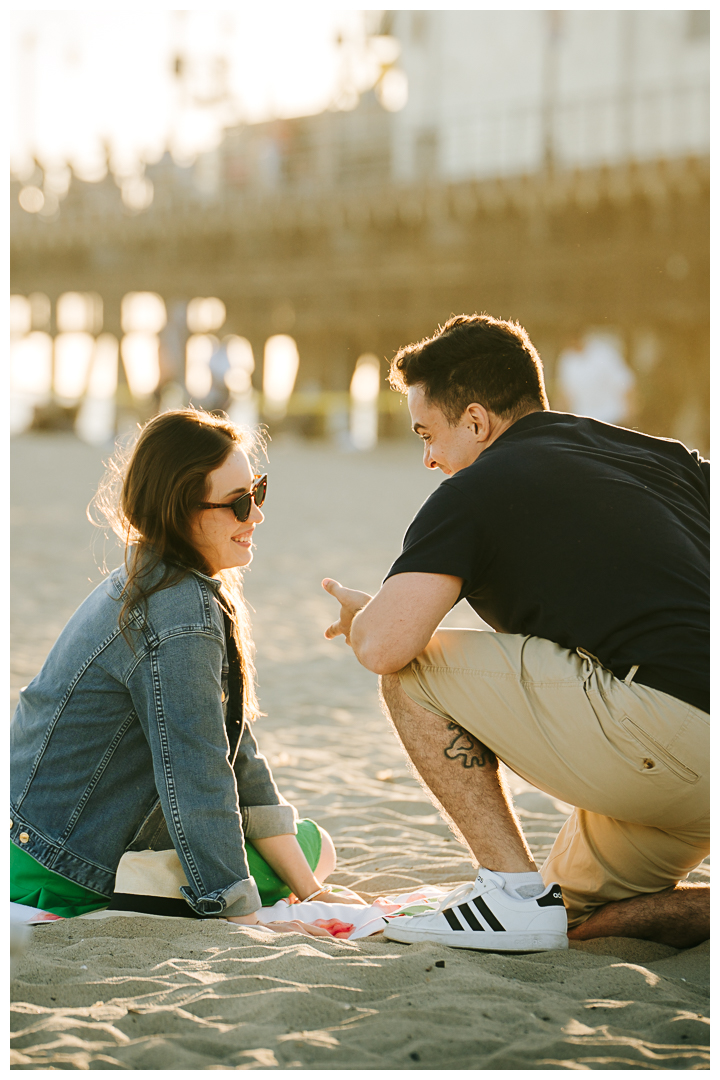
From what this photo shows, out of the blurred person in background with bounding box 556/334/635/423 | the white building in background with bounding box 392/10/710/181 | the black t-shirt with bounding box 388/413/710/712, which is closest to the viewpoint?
the black t-shirt with bounding box 388/413/710/712

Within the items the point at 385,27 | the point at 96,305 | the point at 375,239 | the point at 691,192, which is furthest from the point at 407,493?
the point at 96,305

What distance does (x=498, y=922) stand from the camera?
230 centimetres

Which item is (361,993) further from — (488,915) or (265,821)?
(265,821)

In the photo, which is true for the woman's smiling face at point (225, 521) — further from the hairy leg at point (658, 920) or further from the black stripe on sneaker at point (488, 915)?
the hairy leg at point (658, 920)

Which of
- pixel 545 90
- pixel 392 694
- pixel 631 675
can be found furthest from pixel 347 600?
pixel 545 90

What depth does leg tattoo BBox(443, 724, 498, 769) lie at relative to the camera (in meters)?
2.42

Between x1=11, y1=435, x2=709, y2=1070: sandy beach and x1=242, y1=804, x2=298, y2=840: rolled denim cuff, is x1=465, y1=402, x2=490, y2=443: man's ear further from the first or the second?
x1=11, y1=435, x2=709, y2=1070: sandy beach

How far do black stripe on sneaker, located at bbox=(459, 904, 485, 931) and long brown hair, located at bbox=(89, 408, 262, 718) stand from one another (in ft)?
2.28

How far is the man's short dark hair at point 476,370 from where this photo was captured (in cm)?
257

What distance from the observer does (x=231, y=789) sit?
7.68 ft

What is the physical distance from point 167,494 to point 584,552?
3.07 feet

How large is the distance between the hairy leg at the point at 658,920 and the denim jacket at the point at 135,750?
81 cm

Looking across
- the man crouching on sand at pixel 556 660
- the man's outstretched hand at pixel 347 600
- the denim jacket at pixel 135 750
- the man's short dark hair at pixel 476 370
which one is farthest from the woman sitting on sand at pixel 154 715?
the man's short dark hair at pixel 476 370

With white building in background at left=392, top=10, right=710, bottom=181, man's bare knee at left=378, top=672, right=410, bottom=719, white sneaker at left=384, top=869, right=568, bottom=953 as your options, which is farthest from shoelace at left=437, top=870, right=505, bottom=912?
white building in background at left=392, top=10, right=710, bottom=181
